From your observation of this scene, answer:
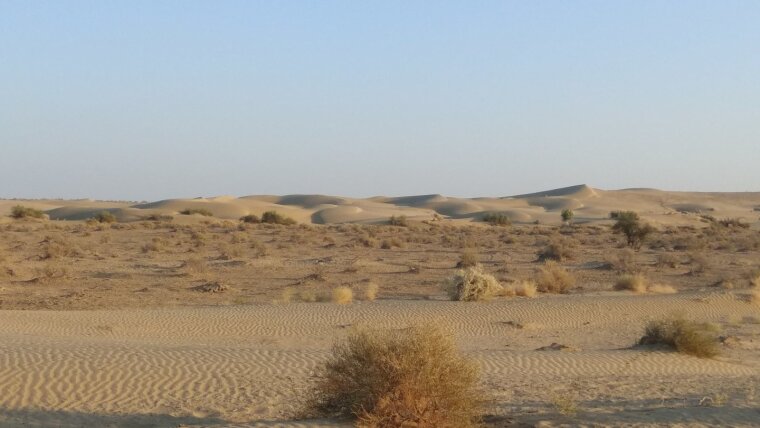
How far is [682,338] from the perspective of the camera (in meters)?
16.0

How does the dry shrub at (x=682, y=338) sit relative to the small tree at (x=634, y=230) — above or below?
below

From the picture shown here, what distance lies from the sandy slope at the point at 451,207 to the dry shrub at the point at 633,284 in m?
54.1

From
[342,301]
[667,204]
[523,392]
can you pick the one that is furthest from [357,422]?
[667,204]

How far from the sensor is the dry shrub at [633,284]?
27.8 m

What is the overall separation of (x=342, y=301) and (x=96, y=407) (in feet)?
44.5

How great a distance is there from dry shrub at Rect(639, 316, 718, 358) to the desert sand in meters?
0.34

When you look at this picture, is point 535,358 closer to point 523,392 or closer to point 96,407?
point 523,392

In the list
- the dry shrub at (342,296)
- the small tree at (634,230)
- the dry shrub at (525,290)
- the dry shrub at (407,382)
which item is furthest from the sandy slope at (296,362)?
the small tree at (634,230)

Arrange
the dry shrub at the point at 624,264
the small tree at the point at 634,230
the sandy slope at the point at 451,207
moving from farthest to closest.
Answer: the sandy slope at the point at 451,207 → the small tree at the point at 634,230 → the dry shrub at the point at 624,264

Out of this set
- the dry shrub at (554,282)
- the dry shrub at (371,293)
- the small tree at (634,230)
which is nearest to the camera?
the dry shrub at (371,293)

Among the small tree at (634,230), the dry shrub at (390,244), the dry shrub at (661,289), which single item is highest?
the small tree at (634,230)

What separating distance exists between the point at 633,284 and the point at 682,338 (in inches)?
480

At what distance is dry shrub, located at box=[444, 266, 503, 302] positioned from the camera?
942 inches

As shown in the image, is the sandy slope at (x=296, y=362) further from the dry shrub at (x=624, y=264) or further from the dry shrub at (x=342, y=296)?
the dry shrub at (x=624, y=264)
